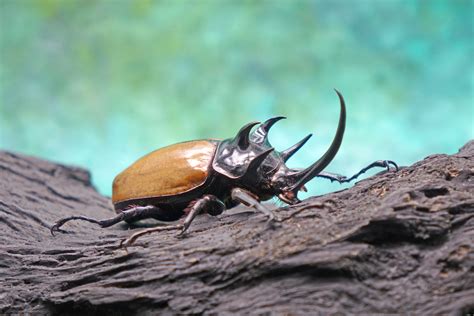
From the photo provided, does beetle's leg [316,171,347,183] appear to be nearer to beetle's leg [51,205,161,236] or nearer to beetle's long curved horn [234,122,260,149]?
beetle's long curved horn [234,122,260,149]


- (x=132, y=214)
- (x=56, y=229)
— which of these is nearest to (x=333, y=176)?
(x=132, y=214)

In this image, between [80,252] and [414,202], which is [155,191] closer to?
[80,252]

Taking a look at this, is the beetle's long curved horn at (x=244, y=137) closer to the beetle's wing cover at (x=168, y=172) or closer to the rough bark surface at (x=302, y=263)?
the beetle's wing cover at (x=168, y=172)

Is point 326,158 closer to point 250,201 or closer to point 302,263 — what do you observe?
point 250,201

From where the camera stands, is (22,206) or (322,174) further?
(22,206)

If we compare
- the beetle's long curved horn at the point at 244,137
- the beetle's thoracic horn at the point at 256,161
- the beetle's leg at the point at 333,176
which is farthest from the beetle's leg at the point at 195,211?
the beetle's leg at the point at 333,176

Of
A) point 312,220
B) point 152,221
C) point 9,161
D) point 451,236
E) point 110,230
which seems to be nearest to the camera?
point 451,236

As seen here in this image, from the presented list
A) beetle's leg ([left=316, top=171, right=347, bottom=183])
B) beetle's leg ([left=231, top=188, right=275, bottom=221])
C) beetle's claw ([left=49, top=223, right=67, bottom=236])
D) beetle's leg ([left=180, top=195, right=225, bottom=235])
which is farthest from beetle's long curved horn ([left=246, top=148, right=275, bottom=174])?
beetle's claw ([left=49, top=223, right=67, bottom=236])

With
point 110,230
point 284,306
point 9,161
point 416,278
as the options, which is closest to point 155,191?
point 110,230
